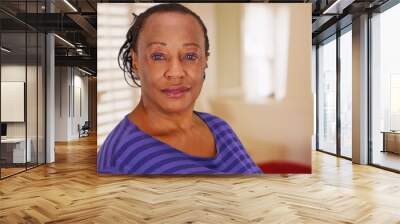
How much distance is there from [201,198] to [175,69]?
2440 millimetres

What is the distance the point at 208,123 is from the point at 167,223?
3104 mm

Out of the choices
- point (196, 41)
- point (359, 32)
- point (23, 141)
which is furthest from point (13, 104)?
point (359, 32)

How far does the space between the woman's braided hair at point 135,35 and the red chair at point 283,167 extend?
2274 millimetres

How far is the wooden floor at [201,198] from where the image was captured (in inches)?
171

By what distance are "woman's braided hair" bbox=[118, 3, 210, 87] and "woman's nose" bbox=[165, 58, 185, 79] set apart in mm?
601

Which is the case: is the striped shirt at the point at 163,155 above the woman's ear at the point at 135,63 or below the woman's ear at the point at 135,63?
below

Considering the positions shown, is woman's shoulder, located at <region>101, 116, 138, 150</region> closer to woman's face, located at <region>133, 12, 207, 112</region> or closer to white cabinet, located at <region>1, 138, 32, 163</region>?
woman's face, located at <region>133, 12, 207, 112</region>

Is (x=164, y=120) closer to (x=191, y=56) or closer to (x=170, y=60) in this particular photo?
(x=170, y=60)

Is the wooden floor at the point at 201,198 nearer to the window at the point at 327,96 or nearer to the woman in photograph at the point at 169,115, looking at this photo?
the woman in photograph at the point at 169,115

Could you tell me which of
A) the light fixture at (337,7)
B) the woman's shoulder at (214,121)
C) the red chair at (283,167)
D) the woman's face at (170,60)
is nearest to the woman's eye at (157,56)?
the woman's face at (170,60)

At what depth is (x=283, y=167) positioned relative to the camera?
23.2ft

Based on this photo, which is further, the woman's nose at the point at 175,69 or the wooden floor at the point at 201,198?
the woman's nose at the point at 175,69

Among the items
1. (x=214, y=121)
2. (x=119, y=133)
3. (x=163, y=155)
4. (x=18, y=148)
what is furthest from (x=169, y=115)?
(x=18, y=148)

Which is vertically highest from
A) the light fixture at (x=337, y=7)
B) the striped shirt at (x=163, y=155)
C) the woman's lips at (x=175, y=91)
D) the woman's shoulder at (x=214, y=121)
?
the light fixture at (x=337, y=7)
